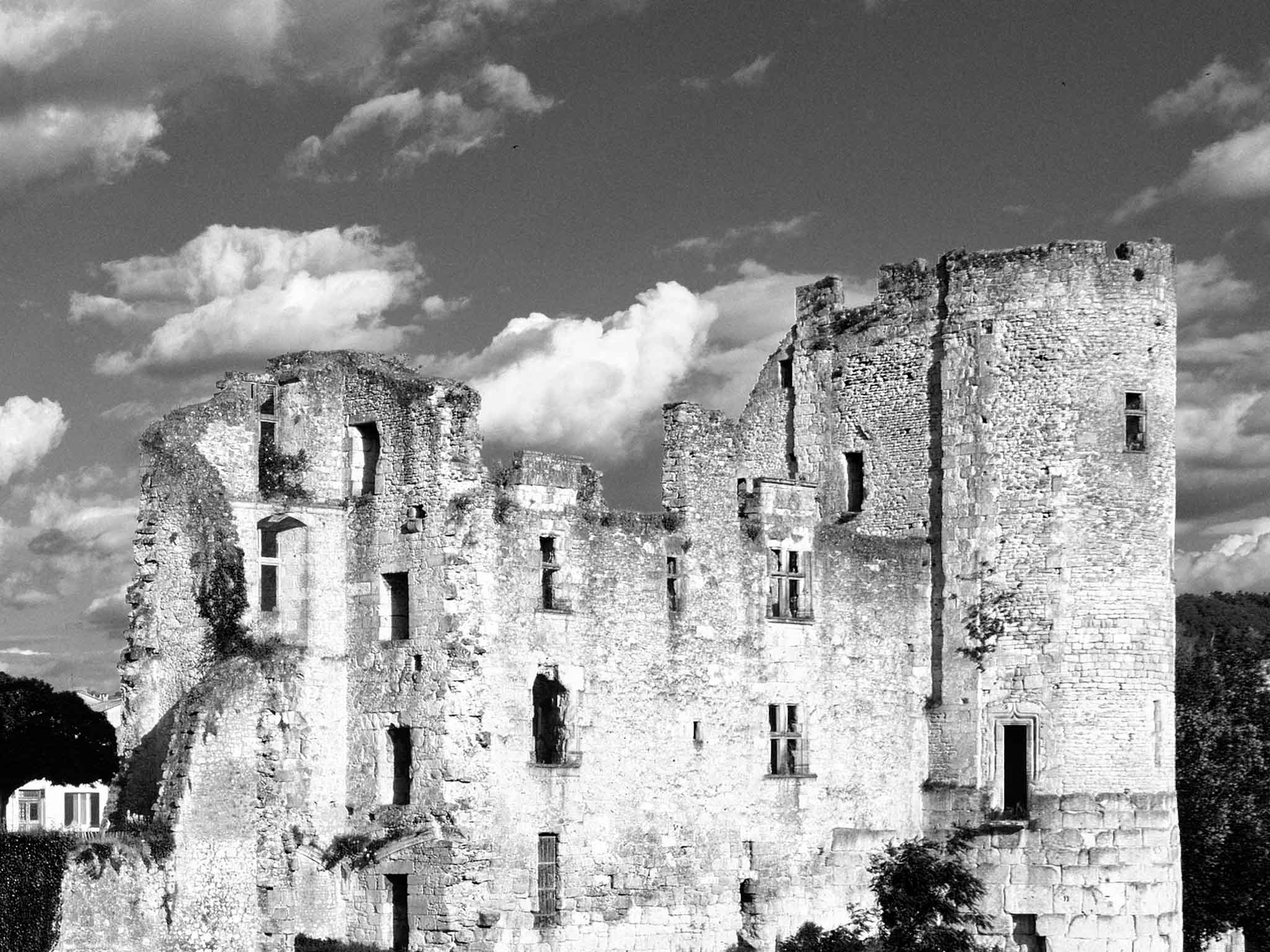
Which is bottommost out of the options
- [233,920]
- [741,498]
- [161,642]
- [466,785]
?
[233,920]

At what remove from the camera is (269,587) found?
40.2 meters

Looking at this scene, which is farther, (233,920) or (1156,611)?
(1156,611)

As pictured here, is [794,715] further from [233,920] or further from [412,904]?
[233,920]

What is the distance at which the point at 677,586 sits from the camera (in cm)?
4184

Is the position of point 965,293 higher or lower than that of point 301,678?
higher

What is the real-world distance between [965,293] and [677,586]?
9662 mm

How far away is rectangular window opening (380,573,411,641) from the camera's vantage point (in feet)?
131

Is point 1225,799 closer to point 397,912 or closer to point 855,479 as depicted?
point 855,479

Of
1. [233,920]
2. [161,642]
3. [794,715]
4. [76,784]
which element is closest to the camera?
[233,920]

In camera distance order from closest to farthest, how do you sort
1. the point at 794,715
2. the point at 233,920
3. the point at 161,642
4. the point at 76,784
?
the point at 233,920 < the point at 161,642 < the point at 794,715 < the point at 76,784

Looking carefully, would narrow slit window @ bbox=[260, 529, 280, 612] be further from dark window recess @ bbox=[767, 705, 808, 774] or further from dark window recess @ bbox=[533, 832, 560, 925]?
dark window recess @ bbox=[767, 705, 808, 774]

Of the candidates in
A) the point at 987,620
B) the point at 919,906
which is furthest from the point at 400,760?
the point at 987,620

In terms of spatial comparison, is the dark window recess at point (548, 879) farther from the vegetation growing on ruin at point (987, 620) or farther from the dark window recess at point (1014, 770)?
the vegetation growing on ruin at point (987, 620)

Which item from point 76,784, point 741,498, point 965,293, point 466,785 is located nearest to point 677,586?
point 741,498
